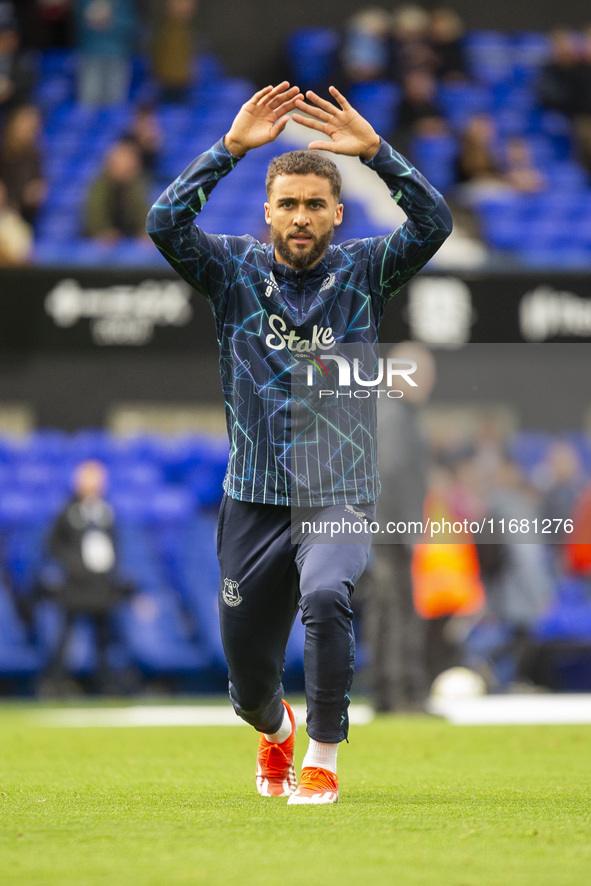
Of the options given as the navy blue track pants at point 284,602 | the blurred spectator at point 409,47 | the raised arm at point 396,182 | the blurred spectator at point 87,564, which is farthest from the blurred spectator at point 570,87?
the navy blue track pants at point 284,602

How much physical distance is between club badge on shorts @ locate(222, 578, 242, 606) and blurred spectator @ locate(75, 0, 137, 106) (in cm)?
1379

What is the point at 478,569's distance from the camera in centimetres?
1131

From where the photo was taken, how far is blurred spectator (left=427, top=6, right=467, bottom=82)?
18.2 meters

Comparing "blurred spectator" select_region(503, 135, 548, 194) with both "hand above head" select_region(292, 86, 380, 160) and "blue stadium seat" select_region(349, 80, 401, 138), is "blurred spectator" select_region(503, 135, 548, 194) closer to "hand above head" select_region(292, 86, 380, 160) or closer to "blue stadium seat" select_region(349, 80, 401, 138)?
"blue stadium seat" select_region(349, 80, 401, 138)

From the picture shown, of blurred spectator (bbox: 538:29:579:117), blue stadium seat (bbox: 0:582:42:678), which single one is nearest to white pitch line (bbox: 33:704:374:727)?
blue stadium seat (bbox: 0:582:42:678)

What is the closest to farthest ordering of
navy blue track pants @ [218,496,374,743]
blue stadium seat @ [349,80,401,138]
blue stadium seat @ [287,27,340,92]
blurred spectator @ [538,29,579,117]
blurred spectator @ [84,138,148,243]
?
navy blue track pants @ [218,496,374,743], blurred spectator @ [84,138,148,243], blue stadium seat @ [349,80,401,138], blue stadium seat @ [287,27,340,92], blurred spectator @ [538,29,579,117]

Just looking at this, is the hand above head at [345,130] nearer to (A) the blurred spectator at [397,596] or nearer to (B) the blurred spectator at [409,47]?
(A) the blurred spectator at [397,596]

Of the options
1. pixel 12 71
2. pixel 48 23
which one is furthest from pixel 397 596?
pixel 48 23

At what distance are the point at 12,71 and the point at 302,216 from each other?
1363cm

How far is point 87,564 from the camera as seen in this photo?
11.2 meters

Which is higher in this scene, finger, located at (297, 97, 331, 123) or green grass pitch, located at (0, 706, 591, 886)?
finger, located at (297, 97, 331, 123)

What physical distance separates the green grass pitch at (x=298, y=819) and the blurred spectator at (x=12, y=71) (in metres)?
11.5

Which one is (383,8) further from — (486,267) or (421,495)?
(421,495)

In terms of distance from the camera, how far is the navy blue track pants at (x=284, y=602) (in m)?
4.03
